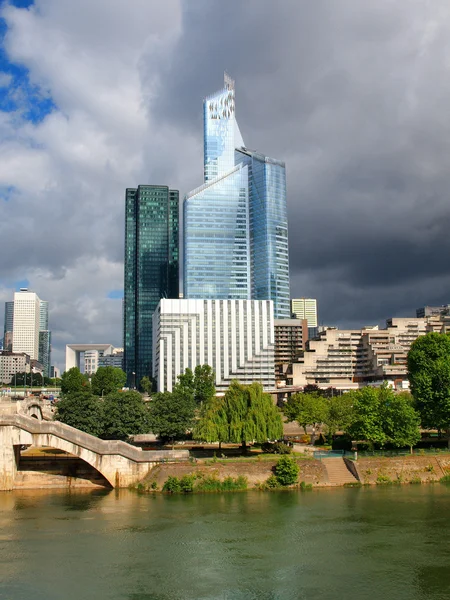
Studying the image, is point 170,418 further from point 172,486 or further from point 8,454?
point 8,454

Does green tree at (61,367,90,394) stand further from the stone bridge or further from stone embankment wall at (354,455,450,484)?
stone embankment wall at (354,455,450,484)

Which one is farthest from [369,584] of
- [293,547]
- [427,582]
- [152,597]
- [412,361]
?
[412,361]

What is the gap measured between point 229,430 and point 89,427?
21559 millimetres

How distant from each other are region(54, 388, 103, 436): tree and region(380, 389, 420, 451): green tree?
127 ft

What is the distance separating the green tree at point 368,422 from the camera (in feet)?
247

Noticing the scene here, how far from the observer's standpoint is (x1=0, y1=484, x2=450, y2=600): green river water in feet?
123

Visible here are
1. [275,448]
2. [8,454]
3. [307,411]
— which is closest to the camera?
[8,454]

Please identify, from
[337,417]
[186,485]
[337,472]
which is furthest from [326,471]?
[337,417]

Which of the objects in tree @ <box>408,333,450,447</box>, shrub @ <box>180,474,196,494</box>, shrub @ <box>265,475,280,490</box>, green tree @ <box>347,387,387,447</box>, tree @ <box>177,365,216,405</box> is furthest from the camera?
tree @ <box>177,365,216,405</box>

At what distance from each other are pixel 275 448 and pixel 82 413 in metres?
27.7

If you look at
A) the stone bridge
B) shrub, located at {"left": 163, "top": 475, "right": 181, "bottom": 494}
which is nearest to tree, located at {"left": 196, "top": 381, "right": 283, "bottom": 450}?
the stone bridge

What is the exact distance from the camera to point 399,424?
7669 centimetres

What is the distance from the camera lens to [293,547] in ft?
149

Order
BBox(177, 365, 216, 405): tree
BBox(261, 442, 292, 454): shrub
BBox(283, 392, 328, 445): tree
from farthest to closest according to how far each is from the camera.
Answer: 1. BBox(177, 365, 216, 405): tree
2. BBox(283, 392, 328, 445): tree
3. BBox(261, 442, 292, 454): shrub
